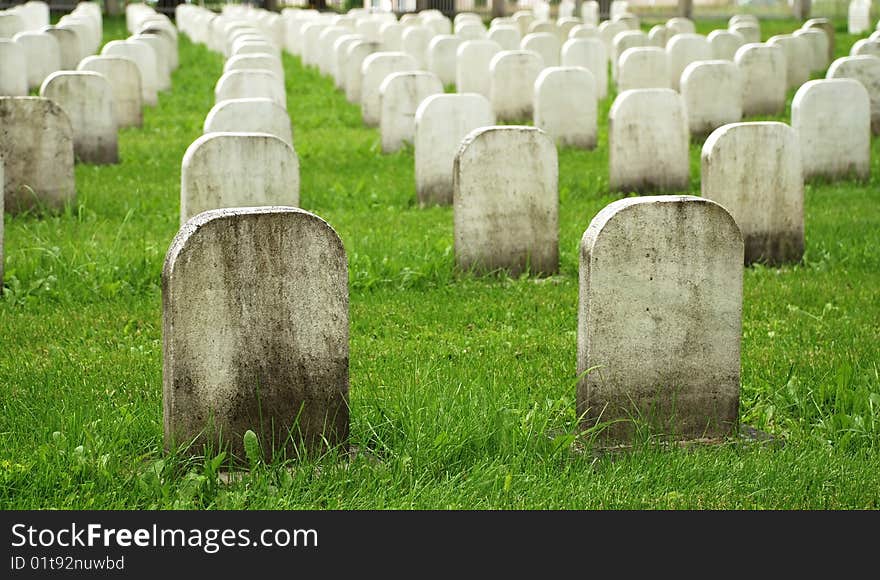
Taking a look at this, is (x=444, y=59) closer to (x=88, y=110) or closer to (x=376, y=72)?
(x=376, y=72)

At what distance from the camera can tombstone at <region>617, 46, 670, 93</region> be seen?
15180 millimetres

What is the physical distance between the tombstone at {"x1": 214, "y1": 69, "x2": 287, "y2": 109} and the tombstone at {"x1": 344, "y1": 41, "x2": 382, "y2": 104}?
211 inches

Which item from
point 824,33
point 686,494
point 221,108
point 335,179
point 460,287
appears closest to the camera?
point 686,494

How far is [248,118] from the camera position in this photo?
9.27 m

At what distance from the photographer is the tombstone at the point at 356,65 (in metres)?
17.0

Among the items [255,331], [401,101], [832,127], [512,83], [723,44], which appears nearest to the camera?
[255,331]

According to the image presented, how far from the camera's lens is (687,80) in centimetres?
1305

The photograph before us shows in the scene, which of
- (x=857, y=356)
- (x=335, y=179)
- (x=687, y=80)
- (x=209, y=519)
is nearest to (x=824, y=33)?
(x=687, y=80)

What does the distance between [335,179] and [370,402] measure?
6.32 meters

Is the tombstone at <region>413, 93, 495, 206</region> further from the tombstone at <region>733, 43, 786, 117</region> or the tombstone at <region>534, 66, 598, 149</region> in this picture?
the tombstone at <region>733, 43, 786, 117</region>

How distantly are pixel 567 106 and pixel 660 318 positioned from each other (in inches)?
304

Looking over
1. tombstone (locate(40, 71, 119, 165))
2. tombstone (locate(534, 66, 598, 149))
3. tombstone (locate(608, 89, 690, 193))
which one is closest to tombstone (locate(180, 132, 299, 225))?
tombstone (locate(608, 89, 690, 193))

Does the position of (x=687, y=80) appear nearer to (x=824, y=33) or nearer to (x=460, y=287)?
(x=460, y=287)

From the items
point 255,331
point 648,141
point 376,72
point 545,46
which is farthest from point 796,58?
point 255,331
